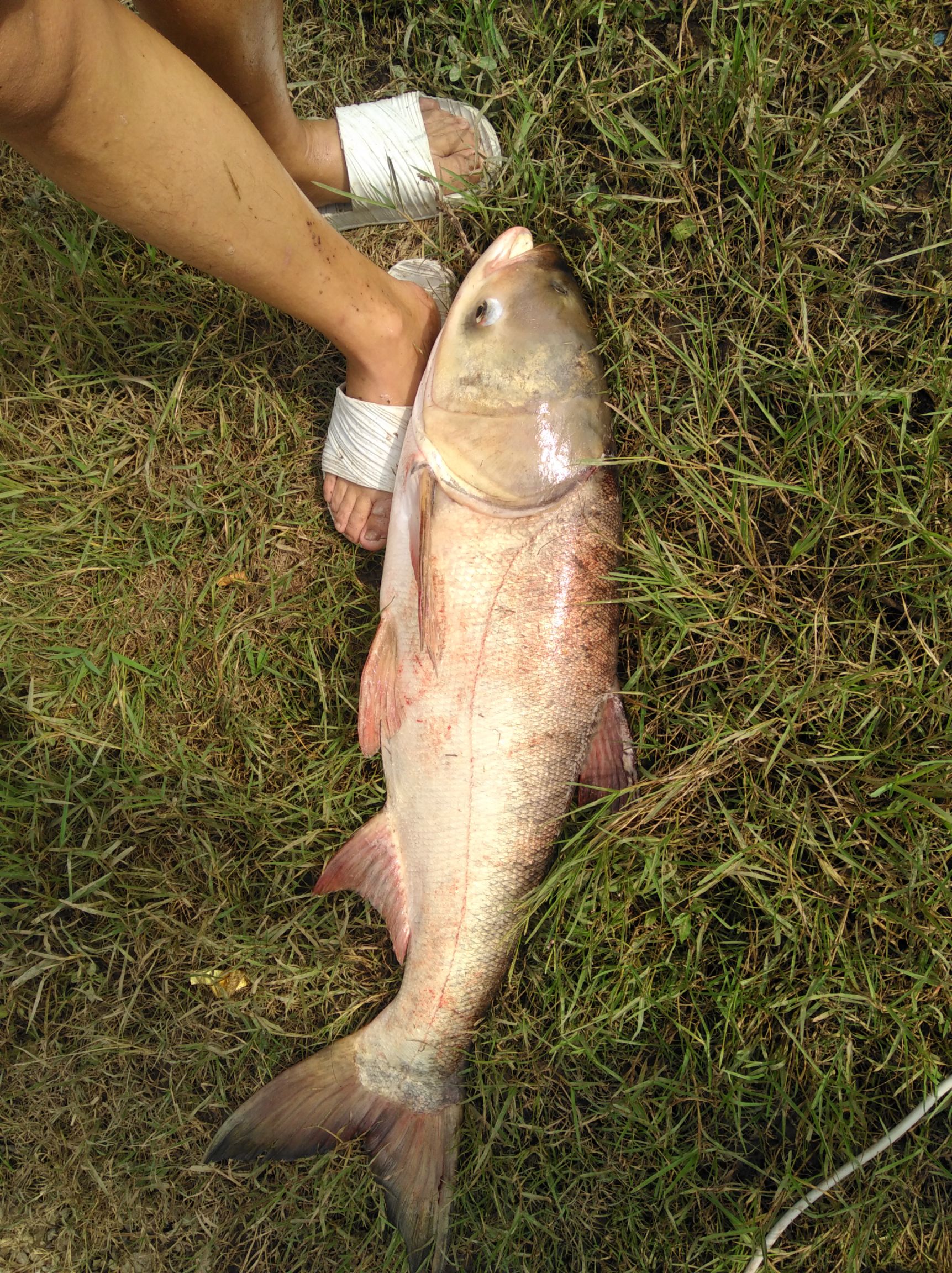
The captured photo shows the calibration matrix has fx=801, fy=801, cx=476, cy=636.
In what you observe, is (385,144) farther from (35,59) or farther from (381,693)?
(381,693)

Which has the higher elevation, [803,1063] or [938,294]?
[938,294]

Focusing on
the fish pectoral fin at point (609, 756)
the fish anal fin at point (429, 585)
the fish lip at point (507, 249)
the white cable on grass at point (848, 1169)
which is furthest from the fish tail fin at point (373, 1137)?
the fish lip at point (507, 249)

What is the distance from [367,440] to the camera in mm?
2535

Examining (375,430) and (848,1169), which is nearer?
(848,1169)

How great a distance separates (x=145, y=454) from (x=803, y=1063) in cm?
287

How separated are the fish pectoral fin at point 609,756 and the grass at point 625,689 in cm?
10

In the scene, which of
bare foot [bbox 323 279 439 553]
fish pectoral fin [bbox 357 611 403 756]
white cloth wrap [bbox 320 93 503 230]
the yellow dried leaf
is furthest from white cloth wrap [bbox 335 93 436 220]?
the yellow dried leaf

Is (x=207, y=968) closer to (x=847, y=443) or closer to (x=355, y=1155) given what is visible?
(x=355, y=1155)

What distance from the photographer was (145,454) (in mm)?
2742

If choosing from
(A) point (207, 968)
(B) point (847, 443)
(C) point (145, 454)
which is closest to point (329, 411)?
(C) point (145, 454)

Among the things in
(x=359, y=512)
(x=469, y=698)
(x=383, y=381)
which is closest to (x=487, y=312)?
(x=383, y=381)

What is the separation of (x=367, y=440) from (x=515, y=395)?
1.86 ft

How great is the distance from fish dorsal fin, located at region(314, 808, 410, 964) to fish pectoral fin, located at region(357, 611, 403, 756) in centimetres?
24

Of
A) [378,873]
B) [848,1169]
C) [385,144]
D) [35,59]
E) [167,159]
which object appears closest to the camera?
[35,59]
